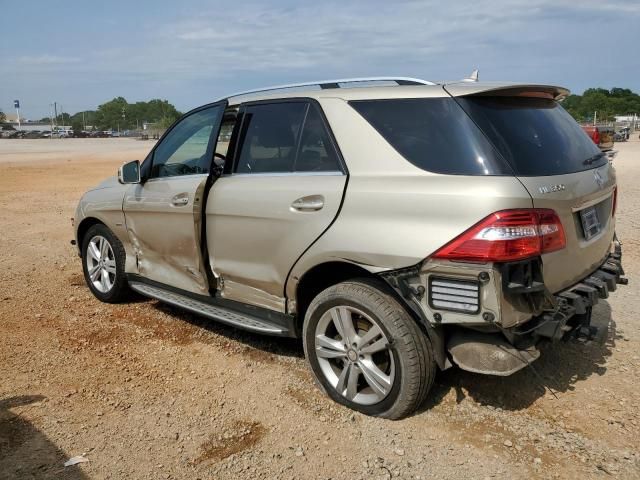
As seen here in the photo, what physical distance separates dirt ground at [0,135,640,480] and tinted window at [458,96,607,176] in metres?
1.14

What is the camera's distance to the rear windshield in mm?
2994

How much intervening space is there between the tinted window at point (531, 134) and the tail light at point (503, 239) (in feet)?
0.84

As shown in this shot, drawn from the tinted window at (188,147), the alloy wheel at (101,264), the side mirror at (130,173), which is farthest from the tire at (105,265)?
the tinted window at (188,147)

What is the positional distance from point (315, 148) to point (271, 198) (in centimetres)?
42

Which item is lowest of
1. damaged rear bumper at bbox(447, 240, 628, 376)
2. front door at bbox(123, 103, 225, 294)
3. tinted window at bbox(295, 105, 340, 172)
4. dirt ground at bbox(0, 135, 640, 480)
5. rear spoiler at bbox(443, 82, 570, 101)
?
dirt ground at bbox(0, 135, 640, 480)

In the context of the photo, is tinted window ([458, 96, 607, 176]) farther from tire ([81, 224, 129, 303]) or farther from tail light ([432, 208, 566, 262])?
tire ([81, 224, 129, 303])

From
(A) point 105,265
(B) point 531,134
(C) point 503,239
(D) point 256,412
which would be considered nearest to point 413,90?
(B) point 531,134

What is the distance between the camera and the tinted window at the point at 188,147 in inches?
172

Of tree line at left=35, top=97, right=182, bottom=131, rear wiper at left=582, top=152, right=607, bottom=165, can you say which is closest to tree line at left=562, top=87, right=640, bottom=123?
rear wiper at left=582, top=152, right=607, bottom=165

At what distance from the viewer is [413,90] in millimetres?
3301

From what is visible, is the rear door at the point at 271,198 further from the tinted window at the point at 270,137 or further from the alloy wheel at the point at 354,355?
the alloy wheel at the point at 354,355

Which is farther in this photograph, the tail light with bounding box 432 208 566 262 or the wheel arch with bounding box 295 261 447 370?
the wheel arch with bounding box 295 261 447 370

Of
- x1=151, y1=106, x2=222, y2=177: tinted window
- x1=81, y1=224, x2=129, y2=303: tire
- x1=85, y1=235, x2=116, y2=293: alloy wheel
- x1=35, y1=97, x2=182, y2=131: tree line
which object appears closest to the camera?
x1=151, y1=106, x2=222, y2=177: tinted window

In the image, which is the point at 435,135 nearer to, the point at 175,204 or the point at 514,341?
the point at 514,341
